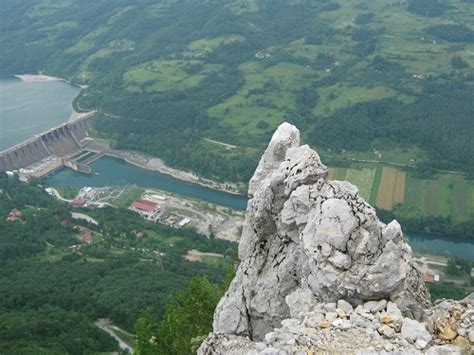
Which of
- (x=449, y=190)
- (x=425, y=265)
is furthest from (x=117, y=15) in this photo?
(x=425, y=265)

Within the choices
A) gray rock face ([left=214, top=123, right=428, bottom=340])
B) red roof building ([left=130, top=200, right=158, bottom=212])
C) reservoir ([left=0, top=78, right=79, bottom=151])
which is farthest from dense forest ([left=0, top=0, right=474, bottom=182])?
gray rock face ([left=214, top=123, right=428, bottom=340])

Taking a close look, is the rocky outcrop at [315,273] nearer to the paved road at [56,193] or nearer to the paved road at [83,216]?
the paved road at [83,216]

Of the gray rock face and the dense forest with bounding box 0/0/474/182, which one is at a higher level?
the gray rock face

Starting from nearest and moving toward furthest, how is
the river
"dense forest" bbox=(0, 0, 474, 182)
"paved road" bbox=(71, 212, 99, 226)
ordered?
the river
"paved road" bbox=(71, 212, 99, 226)
"dense forest" bbox=(0, 0, 474, 182)

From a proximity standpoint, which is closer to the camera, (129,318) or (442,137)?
(129,318)

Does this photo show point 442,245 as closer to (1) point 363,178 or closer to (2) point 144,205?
(1) point 363,178

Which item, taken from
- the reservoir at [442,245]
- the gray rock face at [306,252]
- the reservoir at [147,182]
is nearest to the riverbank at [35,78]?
the reservoir at [147,182]

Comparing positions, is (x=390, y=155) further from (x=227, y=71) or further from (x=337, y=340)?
(x=337, y=340)

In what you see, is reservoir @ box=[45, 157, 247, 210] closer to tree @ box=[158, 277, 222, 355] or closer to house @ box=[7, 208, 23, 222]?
house @ box=[7, 208, 23, 222]
